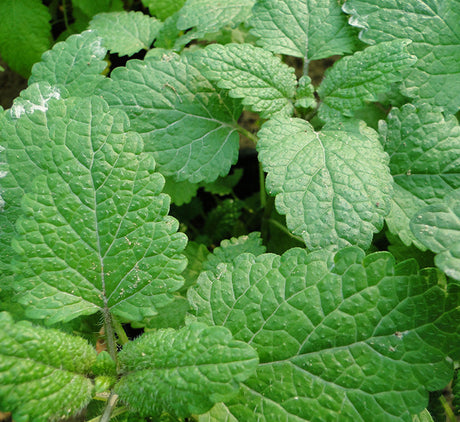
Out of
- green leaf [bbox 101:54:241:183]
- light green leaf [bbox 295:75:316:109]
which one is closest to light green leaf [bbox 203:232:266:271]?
green leaf [bbox 101:54:241:183]

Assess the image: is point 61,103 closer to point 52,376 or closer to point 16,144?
point 16,144

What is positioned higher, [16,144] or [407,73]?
[16,144]

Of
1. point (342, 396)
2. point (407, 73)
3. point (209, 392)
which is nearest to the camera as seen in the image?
point (209, 392)

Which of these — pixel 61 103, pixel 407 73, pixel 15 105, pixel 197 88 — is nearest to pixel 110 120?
pixel 61 103

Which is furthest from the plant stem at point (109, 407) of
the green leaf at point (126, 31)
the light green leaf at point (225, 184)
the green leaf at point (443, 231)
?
the green leaf at point (126, 31)

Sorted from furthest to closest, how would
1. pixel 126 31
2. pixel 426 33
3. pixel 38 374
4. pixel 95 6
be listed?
1. pixel 95 6
2. pixel 126 31
3. pixel 426 33
4. pixel 38 374

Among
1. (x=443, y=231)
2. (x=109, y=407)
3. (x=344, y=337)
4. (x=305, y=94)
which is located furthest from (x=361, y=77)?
(x=109, y=407)

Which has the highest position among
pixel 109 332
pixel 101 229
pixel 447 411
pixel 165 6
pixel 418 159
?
pixel 165 6

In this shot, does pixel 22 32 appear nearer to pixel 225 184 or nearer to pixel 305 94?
pixel 225 184

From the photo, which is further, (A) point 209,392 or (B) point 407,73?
(B) point 407,73
